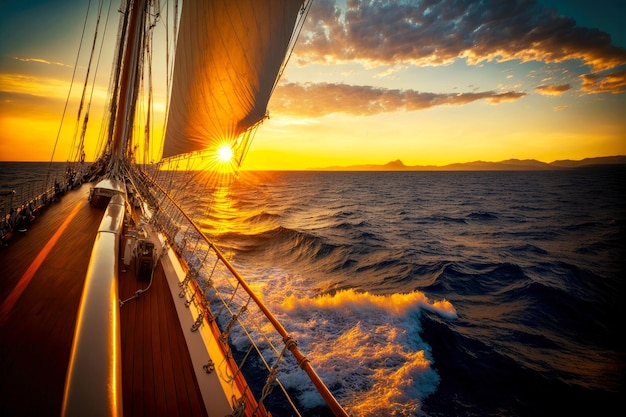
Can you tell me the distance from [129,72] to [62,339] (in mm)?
12271

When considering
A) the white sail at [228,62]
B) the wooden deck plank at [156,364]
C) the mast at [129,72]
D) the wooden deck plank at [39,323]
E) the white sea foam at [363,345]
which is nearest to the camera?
the wooden deck plank at [39,323]

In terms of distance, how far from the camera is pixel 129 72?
10.9 metres

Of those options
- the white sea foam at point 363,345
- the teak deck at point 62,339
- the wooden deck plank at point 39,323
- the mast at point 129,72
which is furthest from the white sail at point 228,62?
the mast at point 129,72

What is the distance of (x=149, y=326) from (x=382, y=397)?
450 centimetres

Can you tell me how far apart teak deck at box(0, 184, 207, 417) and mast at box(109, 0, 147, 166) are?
26.3 feet

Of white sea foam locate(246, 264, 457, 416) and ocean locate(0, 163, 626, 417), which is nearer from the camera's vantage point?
white sea foam locate(246, 264, 457, 416)

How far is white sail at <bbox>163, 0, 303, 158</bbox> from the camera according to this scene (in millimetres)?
4020

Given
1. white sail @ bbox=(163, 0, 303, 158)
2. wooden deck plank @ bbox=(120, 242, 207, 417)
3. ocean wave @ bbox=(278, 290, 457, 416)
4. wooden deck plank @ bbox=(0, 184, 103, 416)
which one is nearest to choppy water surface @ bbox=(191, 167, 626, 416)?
ocean wave @ bbox=(278, 290, 457, 416)

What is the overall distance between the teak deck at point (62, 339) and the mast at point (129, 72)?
800 centimetres

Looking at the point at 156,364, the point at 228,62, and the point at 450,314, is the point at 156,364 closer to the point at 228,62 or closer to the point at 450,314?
the point at 228,62

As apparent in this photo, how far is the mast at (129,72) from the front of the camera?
10.5 m

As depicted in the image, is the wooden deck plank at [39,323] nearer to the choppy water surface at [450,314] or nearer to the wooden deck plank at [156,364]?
the wooden deck plank at [156,364]

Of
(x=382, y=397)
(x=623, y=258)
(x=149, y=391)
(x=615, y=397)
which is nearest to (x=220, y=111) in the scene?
(x=149, y=391)

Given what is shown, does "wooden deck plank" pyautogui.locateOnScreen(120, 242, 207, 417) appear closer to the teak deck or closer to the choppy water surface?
the teak deck
